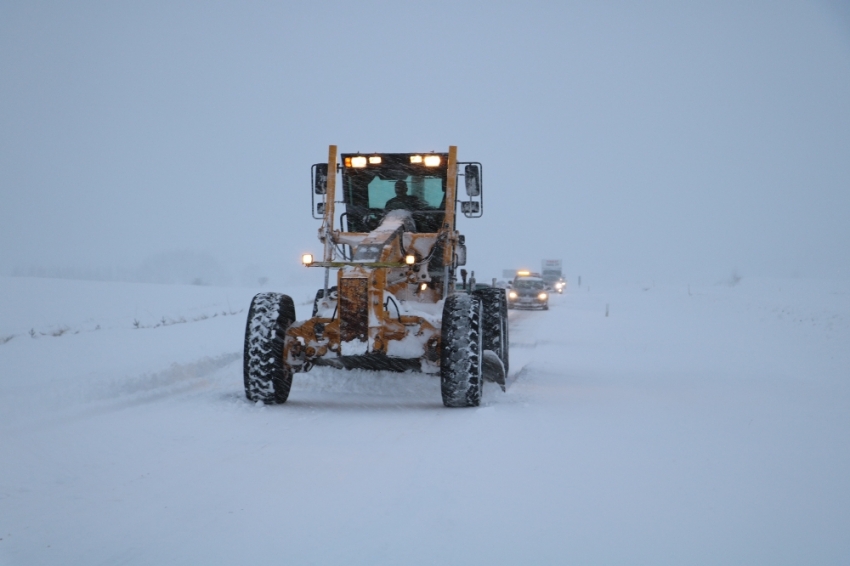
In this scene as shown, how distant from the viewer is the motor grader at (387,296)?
8.02 m

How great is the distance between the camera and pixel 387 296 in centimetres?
838

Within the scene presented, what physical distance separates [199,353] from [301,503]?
8.43 metres

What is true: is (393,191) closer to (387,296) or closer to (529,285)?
(387,296)

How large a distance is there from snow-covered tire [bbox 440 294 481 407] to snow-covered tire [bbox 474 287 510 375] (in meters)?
3.18

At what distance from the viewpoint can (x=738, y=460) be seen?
18.8ft

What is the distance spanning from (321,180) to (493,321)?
3573 millimetres

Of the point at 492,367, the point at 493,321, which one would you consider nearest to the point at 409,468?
the point at 492,367

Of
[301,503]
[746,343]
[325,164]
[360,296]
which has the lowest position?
[746,343]

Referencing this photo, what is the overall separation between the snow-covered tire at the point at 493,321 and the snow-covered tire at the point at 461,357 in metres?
3.18

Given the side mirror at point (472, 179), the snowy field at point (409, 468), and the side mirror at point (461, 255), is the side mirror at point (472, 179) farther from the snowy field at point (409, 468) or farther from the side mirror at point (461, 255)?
the snowy field at point (409, 468)

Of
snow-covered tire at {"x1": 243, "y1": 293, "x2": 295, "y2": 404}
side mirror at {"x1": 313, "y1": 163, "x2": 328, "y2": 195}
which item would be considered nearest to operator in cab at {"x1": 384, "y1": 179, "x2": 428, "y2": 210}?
side mirror at {"x1": 313, "y1": 163, "x2": 328, "y2": 195}

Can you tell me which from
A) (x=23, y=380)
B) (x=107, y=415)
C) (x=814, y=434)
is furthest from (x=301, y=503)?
(x=23, y=380)

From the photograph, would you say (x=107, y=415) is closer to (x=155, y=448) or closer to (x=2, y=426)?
(x=2, y=426)

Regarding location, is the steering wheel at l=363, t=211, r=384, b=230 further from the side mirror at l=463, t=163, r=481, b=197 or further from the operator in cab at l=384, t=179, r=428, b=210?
the side mirror at l=463, t=163, r=481, b=197
